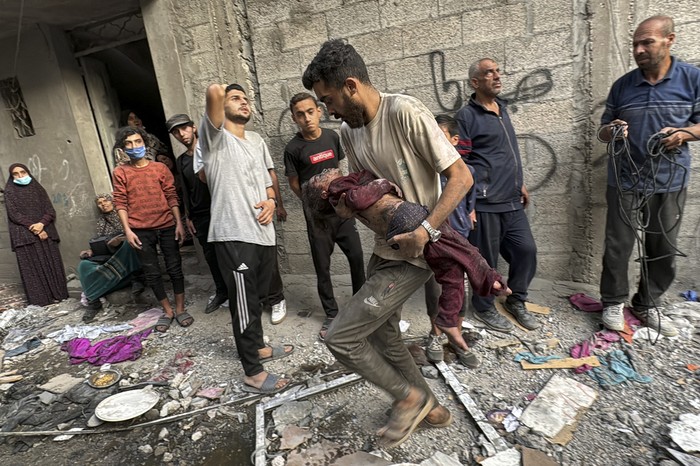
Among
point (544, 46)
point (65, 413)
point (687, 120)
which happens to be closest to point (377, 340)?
point (65, 413)

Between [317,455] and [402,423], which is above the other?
[402,423]

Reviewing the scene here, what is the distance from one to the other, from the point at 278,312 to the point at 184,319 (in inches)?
40.0

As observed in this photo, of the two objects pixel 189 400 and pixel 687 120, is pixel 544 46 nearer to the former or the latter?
pixel 687 120

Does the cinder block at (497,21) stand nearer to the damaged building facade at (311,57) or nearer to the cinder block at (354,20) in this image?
the damaged building facade at (311,57)

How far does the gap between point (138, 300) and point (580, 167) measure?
4983 mm

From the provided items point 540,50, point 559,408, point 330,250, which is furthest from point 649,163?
point 330,250

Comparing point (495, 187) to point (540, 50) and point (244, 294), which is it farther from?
point (244, 294)

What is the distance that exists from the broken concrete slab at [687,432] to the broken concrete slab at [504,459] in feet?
2.76

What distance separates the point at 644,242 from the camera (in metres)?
2.85

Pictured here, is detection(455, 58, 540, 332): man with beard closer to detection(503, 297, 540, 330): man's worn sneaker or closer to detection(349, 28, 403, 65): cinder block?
detection(503, 297, 540, 330): man's worn sneaker

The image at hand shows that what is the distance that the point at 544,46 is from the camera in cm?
312

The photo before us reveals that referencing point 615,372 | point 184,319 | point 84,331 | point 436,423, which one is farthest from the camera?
point 84,331

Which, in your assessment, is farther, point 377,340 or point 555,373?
point 555,373

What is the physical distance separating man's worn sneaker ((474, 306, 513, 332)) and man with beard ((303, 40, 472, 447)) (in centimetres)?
127
